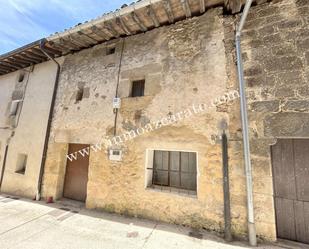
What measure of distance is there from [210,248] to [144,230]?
44.4 inches

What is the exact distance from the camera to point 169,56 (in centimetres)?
401

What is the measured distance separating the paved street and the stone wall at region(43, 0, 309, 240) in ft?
0.95

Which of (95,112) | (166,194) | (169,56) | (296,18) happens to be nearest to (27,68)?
(95,112)

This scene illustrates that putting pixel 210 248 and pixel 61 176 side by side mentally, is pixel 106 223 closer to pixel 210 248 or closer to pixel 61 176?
pixel 210 248

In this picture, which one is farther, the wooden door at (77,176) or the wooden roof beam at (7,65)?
the wooden roof beam at (7,65)

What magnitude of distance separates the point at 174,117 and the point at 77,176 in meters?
3.27

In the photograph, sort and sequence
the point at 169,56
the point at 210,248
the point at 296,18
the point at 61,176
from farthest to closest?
the point at 61,176
the point at 169,56
the point at 296,18
the point at 210,248

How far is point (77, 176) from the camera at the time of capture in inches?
193

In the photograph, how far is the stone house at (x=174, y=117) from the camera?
288cm

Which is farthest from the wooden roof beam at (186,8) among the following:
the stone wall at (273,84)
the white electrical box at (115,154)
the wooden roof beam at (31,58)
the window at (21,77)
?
the window at (21,77)

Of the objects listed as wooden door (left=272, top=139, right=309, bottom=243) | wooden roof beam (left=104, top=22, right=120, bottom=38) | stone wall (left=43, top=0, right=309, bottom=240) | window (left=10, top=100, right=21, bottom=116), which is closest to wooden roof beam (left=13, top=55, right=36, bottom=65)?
window (left=10, top=100, right=21, bottom=116)

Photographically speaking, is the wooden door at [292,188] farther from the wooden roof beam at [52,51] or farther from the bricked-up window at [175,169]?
the wooden roof beam at [52,51]

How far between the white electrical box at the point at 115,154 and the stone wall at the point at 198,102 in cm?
13

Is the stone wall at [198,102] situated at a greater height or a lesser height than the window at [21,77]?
lesser
